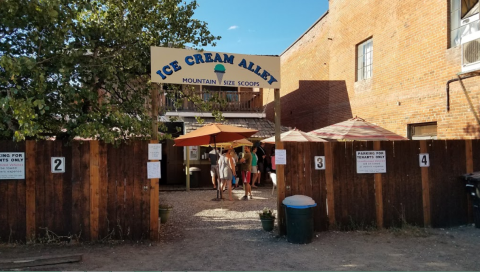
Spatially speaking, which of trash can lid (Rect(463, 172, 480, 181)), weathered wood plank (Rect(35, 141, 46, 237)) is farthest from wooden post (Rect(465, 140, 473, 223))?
weathered wood plank (Rect(35, 141, 46, 237))

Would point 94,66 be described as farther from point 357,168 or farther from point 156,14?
point 357,168

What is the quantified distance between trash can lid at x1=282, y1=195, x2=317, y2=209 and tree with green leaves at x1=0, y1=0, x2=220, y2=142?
10.2 ft

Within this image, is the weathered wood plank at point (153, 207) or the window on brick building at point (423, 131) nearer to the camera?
the weathered wood plank at point (153, 207)

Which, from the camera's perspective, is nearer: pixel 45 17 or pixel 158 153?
pixel 45 17

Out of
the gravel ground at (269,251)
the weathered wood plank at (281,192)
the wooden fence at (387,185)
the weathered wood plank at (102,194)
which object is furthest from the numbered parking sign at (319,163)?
the weathered wood plank at (102,194)

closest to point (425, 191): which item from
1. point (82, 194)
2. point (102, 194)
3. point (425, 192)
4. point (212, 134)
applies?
point (425, 192)

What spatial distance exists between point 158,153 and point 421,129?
27.1ft

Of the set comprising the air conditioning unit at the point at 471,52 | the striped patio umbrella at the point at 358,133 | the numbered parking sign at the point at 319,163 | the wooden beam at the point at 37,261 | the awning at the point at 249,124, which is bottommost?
the wooden beam at the point at 37,261

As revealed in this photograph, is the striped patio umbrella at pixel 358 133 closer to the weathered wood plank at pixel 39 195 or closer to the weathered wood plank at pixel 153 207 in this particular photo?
the weathered wood plank at pixel 153 207

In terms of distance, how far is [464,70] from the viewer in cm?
867

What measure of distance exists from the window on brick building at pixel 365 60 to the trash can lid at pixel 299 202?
8.39 meters

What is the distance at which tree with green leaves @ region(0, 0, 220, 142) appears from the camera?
573 cm

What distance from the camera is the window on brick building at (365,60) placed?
1338 centimetres

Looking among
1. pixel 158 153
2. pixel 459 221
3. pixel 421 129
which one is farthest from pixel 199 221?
pixel 421 129
